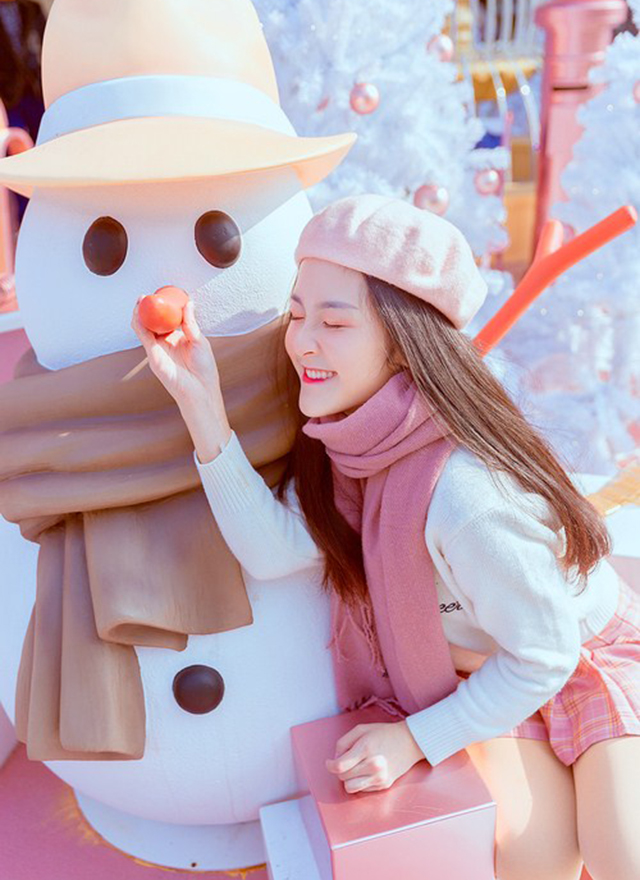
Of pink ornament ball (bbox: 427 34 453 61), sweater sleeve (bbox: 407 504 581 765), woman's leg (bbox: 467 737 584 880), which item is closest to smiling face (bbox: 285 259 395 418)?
sweater sleeve (bbox: 407 504 581 765)

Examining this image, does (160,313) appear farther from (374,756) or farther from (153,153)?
(374,756)

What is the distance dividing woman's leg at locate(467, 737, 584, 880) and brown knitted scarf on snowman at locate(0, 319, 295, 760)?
1.25 feet

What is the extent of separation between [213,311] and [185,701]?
1.70 feet

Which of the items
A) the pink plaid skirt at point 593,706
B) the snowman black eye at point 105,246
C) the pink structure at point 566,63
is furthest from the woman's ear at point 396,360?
the pink structure at point 566,63

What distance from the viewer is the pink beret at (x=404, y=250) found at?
3.26 ft

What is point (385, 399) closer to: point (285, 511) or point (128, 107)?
point (285, 511)

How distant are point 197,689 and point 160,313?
485 millimetres

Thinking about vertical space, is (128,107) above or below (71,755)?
above

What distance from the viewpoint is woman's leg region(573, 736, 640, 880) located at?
104 cm

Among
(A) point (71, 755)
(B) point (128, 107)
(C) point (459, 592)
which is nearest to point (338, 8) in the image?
(B) point (128, 107)

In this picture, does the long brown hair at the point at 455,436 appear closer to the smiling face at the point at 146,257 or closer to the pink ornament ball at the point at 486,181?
the smiling face at the point at 146,257

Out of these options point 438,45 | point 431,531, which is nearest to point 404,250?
point 431,531

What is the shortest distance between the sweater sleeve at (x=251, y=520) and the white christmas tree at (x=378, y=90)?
53.5 inches

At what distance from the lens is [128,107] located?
120 cm
